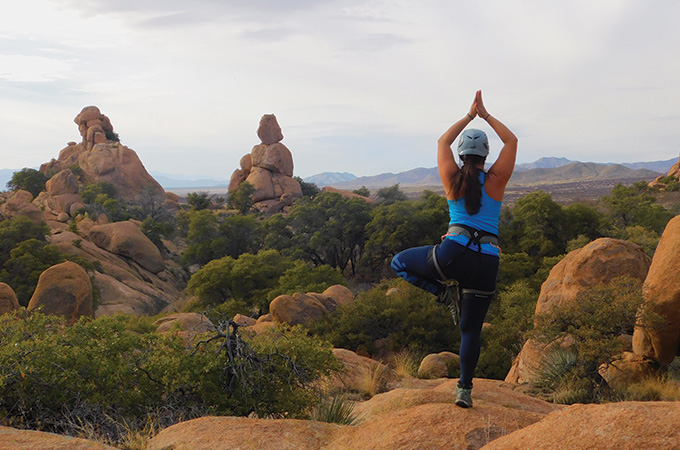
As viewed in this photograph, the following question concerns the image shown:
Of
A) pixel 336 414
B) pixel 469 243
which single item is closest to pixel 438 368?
pixel 336 414

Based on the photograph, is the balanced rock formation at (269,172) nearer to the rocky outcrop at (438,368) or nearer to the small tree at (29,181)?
the small tree at (29,181)

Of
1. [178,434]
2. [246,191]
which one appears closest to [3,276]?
[178,434]

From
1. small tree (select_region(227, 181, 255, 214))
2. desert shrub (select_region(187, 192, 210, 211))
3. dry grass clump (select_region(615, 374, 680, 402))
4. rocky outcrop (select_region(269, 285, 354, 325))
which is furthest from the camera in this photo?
desert shrub (select_region(187, 192, 210, 211))

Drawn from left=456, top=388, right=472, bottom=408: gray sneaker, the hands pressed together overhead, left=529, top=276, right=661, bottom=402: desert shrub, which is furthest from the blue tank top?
left=529, top=276, right=661, bottom=402: desert shrub

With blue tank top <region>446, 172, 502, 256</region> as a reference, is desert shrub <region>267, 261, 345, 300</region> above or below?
below

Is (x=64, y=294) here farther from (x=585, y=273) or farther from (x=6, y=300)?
(x=585, y=273)

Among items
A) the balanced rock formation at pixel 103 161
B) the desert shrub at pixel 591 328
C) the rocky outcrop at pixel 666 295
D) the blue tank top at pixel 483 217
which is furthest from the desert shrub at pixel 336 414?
the balanced rock formation at pixel 103 161

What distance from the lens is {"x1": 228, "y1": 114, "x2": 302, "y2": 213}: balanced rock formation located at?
66938 mm

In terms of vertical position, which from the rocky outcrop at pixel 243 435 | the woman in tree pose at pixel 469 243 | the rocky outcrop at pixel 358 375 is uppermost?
the woman in tree pose at pixel 469 243

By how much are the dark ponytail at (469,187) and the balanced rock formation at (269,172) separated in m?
61.9

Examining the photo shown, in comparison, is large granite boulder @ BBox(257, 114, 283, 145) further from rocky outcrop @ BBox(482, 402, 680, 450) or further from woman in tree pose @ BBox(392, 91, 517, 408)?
rocky outcrop @ BBox(482, 402, 680, 450)

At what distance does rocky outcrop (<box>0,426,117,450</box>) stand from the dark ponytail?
10.5 feet

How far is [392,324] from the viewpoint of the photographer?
64.7 ft

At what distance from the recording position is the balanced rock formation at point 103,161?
65750 mm
